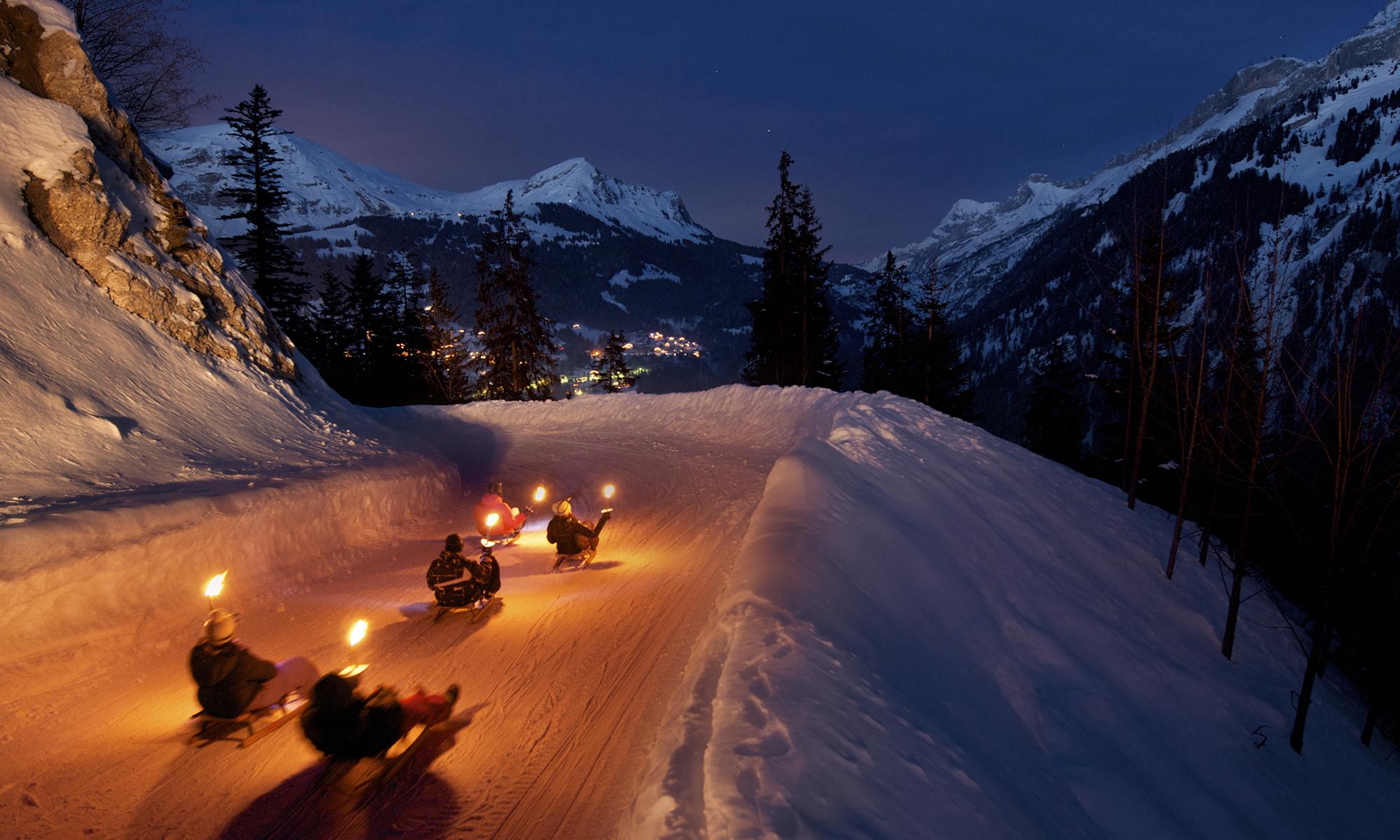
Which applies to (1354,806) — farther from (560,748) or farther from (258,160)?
(258,160)

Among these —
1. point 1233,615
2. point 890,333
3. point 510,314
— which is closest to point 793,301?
point 890,333

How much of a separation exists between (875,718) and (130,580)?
8.79m

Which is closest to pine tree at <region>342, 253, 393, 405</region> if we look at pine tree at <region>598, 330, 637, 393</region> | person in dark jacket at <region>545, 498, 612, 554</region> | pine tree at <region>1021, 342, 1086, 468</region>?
pine tree at <region>598, 330, 637, 393</region>

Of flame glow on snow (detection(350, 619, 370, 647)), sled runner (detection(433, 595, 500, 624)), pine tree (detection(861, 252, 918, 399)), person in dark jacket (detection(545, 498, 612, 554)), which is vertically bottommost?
sled runner (detection(433, 595, 500, 624))

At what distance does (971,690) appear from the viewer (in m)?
5.17

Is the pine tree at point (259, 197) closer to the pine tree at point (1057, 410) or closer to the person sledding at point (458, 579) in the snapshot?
the person sledding at point (458, 579)

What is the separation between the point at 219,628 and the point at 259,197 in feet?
98.6

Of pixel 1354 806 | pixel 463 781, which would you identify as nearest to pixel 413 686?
pixel 463 781

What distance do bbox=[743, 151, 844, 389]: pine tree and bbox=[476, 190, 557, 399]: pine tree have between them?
1262 centimetres

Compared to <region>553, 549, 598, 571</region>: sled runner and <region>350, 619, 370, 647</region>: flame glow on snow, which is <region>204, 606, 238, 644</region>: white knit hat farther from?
<region>553, 549, 598, 571</region>: sled runner

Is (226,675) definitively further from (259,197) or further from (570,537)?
(259,197)

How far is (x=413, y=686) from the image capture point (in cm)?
567

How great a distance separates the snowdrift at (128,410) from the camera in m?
7.33

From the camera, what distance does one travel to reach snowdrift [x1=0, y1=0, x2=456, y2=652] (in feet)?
24.0
